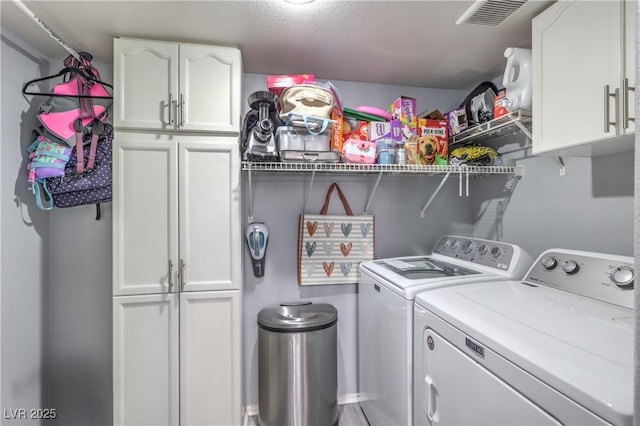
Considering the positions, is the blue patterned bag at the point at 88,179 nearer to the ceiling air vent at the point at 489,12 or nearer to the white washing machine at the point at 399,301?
the white washing machine at the point at 399,301

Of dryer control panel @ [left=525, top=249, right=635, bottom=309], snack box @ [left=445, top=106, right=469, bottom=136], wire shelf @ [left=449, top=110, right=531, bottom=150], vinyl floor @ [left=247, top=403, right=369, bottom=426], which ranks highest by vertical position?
snack box @ [left=445, top=106, right=469, bottom=136]

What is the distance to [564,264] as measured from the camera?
4.44 feet

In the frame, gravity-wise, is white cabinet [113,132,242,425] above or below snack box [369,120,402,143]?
below

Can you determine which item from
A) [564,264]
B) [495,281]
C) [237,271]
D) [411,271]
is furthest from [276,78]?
[564,264]

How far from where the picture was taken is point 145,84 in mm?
1612

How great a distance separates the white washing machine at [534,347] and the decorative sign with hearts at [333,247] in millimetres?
889

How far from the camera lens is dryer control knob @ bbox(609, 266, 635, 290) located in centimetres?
110

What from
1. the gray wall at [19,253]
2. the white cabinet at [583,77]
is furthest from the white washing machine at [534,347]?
the gray wall at [19,253]

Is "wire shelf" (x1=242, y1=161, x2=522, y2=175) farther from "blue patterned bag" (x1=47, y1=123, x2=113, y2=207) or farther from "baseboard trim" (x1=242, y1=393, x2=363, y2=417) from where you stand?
"baseboard trim" (x1=242, y1=393, x2=363, y2=417)

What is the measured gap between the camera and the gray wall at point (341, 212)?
6.88ft

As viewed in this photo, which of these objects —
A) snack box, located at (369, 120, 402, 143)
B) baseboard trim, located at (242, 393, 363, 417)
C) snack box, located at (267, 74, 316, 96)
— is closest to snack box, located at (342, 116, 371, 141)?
snack box, located at (369, 120, 402, 143)

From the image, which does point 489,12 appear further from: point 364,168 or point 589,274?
point 589,274

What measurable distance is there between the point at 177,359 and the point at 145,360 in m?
0.17

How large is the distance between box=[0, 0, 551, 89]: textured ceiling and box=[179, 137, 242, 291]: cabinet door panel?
59 cm
